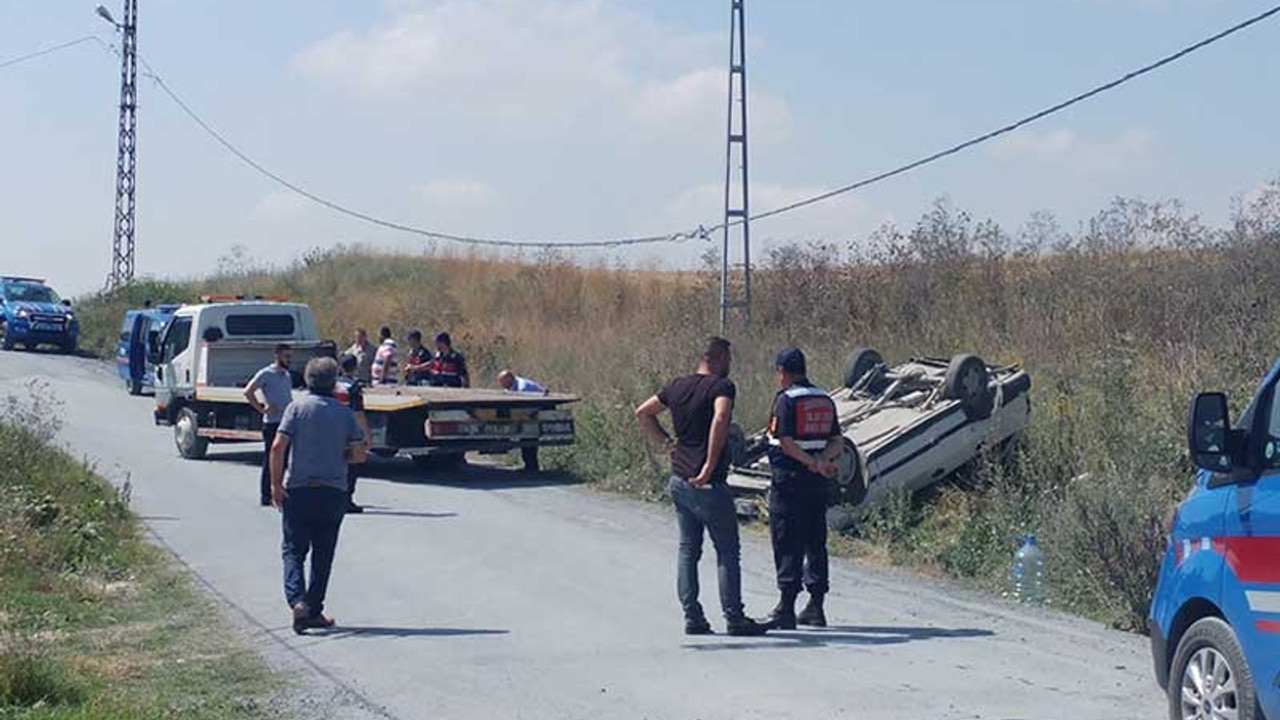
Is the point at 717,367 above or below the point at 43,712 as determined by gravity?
above

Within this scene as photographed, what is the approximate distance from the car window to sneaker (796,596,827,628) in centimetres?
1610

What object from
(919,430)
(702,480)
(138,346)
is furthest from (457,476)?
(138,346)

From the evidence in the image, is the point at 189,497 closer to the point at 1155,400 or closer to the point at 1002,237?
the point at 1155,400

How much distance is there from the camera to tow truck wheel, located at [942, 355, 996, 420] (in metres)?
16.5

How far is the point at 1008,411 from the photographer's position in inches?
660

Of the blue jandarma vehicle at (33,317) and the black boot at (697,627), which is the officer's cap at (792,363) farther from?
the blue jandarma vehicle at (33,317)

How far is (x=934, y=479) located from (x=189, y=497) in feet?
29.3

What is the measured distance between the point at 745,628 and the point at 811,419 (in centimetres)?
145

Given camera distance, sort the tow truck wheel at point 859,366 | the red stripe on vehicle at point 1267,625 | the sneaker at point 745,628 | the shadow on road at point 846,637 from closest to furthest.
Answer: the red stripe on vehicle at point 1267,625
the shadow on road at point 846,637
the sneaker at point 745,628
the tow truck wheel at point 859,366

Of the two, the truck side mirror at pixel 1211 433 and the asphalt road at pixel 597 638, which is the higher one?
the truck side mirror at pixel 1211 433

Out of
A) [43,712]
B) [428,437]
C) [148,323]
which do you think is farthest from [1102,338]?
[148,323]

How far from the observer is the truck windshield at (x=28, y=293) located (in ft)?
157

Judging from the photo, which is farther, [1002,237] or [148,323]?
[148,323]

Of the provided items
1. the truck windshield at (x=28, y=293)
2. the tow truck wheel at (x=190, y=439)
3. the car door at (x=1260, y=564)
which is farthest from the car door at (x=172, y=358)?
the truck windshield at (x=28, y=293)
